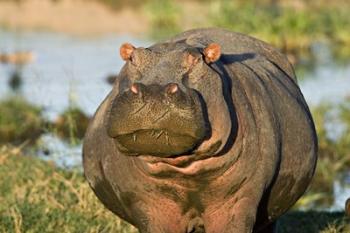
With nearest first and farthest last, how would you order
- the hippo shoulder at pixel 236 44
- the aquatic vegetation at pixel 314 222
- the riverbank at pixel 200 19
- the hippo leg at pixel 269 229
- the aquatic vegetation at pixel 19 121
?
the hippo shoulder at pixel 236 44, the hippo leg at pixel 269 229, the aquatic vegetation at pixel 314 222, the aquatic vegetation at pixel 19 121, the riverbank at pixel 200 19

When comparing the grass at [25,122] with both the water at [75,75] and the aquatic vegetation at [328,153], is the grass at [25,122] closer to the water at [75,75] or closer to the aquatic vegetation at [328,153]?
the water at [75,75]

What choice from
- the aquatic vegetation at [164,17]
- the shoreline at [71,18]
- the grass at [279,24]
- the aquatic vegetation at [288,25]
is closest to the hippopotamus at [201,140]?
the grass at [279,24]

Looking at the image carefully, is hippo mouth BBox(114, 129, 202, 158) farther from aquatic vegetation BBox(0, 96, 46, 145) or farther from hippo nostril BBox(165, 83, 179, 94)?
aquatic vegetation BBox(0, 96, 46, 145)

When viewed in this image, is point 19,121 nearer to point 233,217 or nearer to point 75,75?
point 75,75

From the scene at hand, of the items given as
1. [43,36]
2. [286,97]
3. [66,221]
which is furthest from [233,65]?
[43,36]

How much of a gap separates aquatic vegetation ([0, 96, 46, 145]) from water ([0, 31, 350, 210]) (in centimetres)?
23

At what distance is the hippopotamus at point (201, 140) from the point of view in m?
4.45

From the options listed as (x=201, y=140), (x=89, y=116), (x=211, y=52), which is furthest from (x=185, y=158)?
(x=89, y=116)

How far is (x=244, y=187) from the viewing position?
5.08 meters

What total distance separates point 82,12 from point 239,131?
85.2 feet

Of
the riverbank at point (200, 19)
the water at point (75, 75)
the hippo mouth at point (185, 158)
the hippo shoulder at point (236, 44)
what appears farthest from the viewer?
the riverbank at point (200, 19)

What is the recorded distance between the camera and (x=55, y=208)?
739 centimetres

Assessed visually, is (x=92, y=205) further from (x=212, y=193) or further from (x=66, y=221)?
(x=212, y=193)

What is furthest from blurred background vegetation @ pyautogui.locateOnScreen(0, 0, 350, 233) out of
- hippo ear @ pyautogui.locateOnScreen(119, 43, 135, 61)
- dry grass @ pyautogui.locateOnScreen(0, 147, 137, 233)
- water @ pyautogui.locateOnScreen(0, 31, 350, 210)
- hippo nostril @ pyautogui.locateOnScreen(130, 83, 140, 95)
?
hippo nostril @ pyautogui.locateOnScreen(130, 83, 140, 95)
